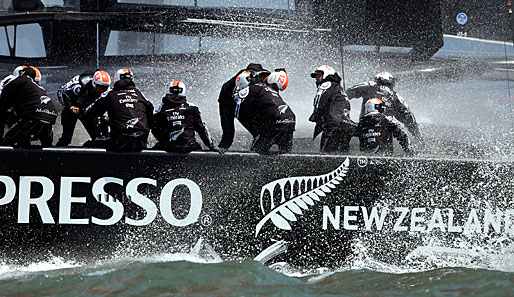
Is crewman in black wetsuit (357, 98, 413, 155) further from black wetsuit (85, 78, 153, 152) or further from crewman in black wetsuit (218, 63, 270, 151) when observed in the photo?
black wetsuit (85, 78, 153, 152)

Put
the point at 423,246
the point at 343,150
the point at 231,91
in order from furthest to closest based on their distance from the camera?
the point at 231,91, the point at 343,150, the point at 423,246

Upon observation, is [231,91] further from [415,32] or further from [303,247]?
[415,32]

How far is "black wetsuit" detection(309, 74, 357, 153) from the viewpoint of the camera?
614 centimetres

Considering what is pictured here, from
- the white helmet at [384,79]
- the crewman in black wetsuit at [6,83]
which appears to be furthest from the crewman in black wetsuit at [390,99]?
the crewman in black wetsuit at [6,83]

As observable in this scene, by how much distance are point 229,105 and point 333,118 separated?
1.00m

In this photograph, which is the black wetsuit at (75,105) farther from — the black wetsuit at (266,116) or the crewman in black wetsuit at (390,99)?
the crewman in black wetsuit at (390,99)

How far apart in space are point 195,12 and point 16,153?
3002 mm

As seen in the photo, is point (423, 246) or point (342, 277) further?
point (423, 246)

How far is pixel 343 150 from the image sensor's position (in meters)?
6.13

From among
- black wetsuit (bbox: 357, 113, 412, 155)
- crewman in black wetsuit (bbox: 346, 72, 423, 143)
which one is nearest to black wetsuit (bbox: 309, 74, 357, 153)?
black wetsuit (bbox: 357, 113, 412, 155)

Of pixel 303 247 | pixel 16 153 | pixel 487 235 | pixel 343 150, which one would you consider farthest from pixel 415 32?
pixel 16 153

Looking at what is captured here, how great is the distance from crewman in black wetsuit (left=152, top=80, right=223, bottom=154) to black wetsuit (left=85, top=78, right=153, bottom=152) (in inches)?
4.2

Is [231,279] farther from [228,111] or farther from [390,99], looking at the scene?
[390,99]

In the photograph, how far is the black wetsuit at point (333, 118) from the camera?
6145mm
